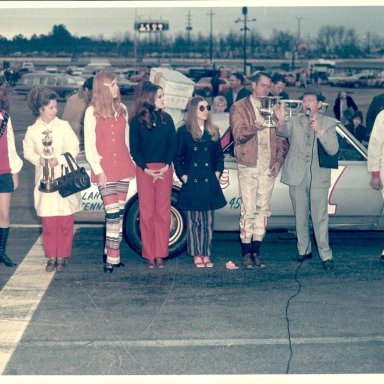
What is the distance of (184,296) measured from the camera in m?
8.02

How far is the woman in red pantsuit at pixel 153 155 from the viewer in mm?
8891

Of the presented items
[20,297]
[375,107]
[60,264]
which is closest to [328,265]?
[60,264]

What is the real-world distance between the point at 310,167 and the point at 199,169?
Answer: 1097 millimetres

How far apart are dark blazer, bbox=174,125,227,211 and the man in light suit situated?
2.17ft

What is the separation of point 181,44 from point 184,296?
15676 centimetres

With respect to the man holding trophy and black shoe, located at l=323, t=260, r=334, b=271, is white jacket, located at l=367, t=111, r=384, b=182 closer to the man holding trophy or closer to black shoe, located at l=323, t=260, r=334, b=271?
the man holding trophy

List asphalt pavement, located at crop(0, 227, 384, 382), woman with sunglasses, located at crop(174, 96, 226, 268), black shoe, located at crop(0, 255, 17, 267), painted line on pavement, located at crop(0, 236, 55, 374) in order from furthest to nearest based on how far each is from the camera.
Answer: black shoe, located at crop(0, 255, 17, 267), woman with sunglasses, located at crop(174, 96, 226, 268), painted line on pavement, located at crop(0, 236, 55, 374), asphalt pavement, located at crop(0, 227, 384, 382)

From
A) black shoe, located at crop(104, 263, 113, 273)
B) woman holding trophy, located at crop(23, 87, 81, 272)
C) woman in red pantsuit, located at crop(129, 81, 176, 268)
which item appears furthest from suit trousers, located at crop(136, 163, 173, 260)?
woman holding trophy, located at crop(23, 87, 81, 272)

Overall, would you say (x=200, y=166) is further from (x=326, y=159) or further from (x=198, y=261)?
(x=326, y=159)

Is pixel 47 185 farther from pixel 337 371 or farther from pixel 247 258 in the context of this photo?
pixel 337 371

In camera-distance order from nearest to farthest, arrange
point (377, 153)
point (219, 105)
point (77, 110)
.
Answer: point (377, 153)
point (219, 105)
point (77, 110)

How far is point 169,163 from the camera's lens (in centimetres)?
894

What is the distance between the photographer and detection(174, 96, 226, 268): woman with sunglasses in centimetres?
894

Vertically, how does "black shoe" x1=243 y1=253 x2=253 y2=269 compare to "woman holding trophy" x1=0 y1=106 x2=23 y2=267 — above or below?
below
